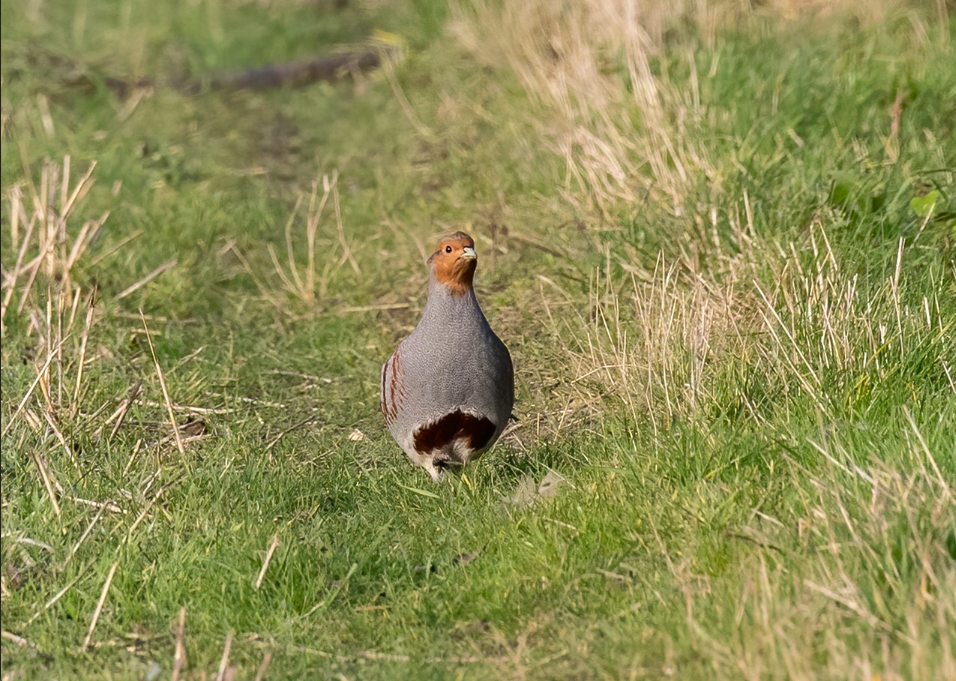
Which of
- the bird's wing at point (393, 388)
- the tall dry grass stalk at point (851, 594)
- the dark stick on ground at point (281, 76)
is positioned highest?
the tall dry grass stalk at point (851, 594)

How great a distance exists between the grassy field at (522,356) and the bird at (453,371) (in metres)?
0.19

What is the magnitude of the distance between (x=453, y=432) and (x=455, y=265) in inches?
23.3

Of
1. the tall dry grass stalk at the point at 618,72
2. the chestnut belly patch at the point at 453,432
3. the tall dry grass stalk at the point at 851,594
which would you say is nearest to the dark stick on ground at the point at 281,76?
the tall dry grass stalk at the point at 618,72

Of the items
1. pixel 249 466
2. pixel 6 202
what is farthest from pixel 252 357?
pixel 6 202

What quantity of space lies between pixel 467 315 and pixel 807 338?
117 cm

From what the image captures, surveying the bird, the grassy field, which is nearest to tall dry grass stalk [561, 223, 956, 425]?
the grassy field

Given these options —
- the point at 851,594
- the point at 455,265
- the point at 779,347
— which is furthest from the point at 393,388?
the point at 851,594

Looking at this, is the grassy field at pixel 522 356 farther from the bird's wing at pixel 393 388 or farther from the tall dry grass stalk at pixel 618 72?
the bird's wing at pixel 393 388

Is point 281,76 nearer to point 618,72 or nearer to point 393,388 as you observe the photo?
point 618,72

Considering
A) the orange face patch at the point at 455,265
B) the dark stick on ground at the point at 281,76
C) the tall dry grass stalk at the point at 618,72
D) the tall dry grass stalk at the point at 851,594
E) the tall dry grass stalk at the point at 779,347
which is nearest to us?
the tall dry grass stalk at the point at 851,594

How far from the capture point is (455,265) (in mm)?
4480

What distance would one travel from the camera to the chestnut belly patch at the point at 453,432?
4.50 meters

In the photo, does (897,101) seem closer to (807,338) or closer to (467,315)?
(807,338)

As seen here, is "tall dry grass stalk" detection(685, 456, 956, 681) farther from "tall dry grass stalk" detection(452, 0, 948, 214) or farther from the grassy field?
"tall dry grass stalk" detection(452, 0, 948, 214)
